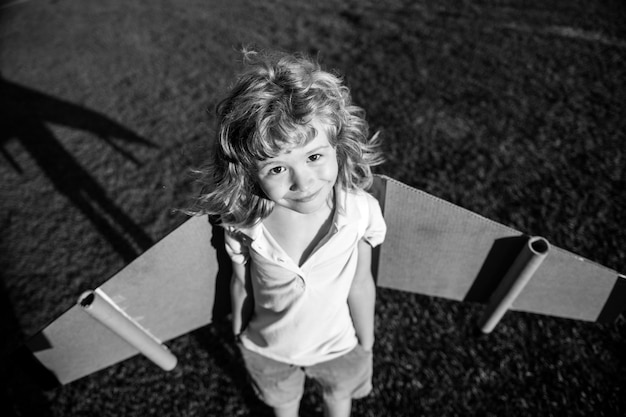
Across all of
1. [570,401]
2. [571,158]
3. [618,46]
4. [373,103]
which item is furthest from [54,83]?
[618,46]

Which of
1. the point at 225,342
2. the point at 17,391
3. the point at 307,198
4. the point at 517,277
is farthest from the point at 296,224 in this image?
the point at 17,391

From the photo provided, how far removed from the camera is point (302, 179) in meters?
1.41

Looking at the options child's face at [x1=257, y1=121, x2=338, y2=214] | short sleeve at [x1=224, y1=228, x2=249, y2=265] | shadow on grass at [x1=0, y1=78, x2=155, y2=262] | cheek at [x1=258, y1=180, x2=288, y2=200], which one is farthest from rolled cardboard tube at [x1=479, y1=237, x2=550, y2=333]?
shadow on grass at [x1=0, y1=78, x2=155, y2=262]

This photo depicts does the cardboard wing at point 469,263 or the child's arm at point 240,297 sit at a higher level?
the cardboard wing at point 469,263

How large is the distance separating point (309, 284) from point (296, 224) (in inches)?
9.4

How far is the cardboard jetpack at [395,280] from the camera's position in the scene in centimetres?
172

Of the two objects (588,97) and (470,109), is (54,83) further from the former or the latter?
(588,97)

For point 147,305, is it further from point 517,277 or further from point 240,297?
point 517,277

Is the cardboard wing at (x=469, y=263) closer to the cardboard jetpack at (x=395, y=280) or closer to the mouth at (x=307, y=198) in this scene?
the cardboard jetpack at (x=395, y=280)

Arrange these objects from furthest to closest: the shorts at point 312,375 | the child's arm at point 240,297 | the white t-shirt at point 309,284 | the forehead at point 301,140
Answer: the shorts at point 312,375 < the child's arm at point 240,297 < the white t-shirt at point 309,284 < the forehead at point 301,140

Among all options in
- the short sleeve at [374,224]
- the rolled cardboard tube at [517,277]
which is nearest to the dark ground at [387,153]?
the rolled cardboard tube at [517,277]

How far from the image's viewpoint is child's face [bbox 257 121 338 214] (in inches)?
55.2

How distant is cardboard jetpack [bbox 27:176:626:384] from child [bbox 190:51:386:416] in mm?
178

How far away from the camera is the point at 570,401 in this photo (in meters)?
2.26
